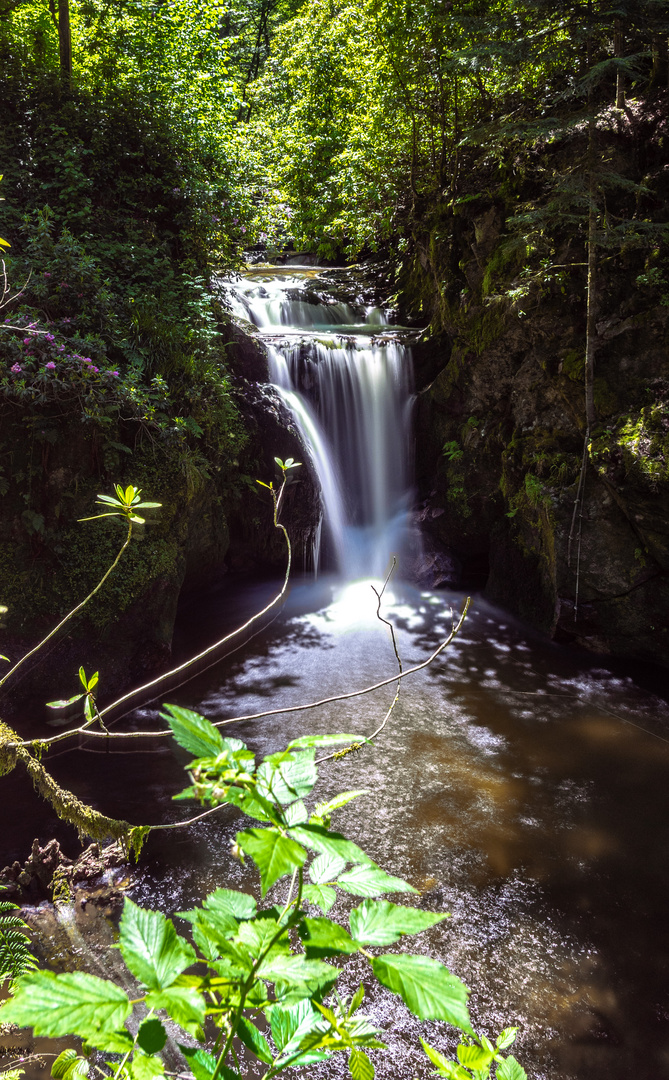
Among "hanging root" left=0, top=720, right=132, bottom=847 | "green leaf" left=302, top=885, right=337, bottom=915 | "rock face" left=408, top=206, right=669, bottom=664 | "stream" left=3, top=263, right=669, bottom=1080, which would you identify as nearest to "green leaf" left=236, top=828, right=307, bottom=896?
"green leaf" left=302, top=885, right=337, bottom=915

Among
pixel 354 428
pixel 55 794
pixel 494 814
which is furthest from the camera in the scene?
pixel 354 428

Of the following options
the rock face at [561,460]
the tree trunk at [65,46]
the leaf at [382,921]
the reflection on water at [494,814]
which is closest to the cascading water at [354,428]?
the rock face at [561,460]

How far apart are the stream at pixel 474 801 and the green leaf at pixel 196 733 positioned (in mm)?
2922

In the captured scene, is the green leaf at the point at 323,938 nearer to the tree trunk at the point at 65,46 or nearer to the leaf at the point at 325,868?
the leaf at the point at 325,868

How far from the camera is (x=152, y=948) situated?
0.76 meters

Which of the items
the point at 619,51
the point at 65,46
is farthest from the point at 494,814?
the point at 65,46

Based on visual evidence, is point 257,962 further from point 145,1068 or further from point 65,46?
point 65,46

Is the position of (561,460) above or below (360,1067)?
below

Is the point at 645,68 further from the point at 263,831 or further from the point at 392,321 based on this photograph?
the point at 263,831

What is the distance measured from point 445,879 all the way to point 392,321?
10.3 meters

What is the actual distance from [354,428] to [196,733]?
9125 millimetres

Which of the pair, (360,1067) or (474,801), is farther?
(474,801)

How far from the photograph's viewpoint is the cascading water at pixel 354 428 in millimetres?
9336

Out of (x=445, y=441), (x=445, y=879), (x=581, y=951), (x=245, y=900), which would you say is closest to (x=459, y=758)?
(x=445, y=879)
